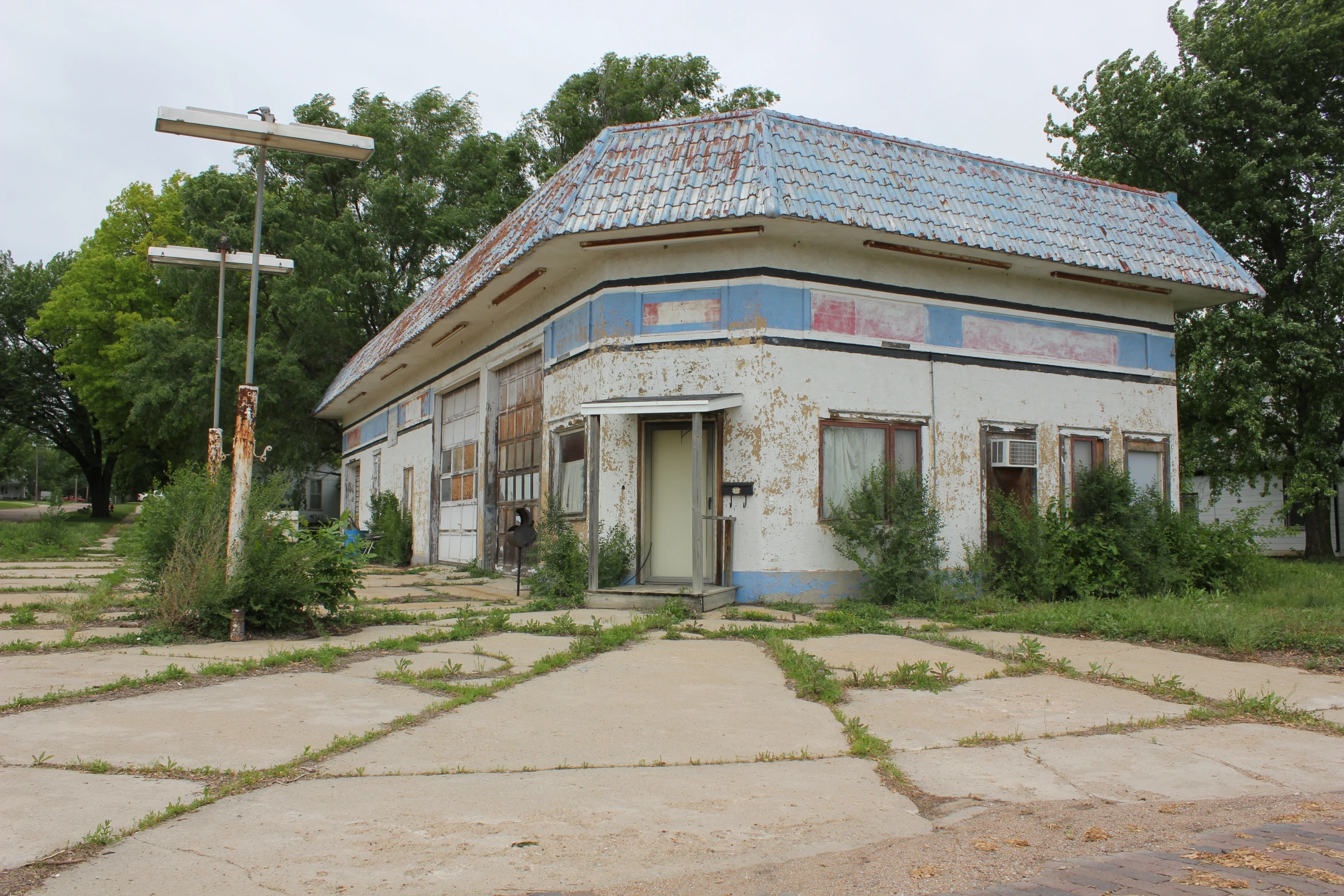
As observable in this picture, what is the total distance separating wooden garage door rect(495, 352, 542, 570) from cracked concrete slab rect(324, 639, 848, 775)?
7227 millimetres

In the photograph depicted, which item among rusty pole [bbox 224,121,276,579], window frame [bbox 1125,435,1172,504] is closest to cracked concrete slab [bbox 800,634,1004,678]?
rusty pole [bbox 224,121,276,579]

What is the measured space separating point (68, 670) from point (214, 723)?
6.90 ft

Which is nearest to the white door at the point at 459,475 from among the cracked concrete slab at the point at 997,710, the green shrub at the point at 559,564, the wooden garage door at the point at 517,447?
the wooden garage door at the point at 517,447

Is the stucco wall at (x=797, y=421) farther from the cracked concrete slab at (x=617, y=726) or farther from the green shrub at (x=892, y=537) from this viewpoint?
the cracked concrete slab at (x=617, y=726)

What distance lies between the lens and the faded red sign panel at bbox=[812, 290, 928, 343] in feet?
35.3

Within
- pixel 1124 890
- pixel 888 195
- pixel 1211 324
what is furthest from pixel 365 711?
pixel 1211 324

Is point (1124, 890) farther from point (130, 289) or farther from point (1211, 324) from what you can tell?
point (130, 289)

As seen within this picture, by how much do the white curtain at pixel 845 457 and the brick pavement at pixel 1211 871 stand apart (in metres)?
7.48

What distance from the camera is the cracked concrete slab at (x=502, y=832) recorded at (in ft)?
8.93

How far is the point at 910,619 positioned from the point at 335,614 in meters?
5.35

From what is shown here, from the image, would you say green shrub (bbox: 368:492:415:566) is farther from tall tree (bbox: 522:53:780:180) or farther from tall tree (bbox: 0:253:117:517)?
tall tree (bbox: 0:253:117:517)

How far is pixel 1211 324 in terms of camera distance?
1722cm

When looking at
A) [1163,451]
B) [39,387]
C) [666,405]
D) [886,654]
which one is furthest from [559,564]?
[39,387]

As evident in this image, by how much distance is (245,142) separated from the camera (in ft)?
26.3
